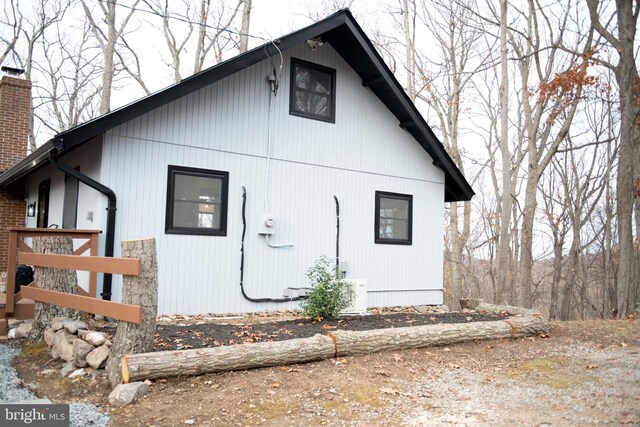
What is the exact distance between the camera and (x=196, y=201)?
829cm

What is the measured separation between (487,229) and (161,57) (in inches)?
754

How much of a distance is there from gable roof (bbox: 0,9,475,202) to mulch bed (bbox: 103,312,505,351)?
2849mm

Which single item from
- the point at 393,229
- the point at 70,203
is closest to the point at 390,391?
the point at 393,229

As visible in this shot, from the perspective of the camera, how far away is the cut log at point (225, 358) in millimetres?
4523

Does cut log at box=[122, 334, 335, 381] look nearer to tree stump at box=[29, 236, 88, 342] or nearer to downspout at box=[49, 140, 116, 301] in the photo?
tree stump at box=[29, 236, 88, 342]

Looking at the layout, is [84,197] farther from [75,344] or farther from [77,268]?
[75,344]

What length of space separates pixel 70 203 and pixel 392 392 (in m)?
7.17

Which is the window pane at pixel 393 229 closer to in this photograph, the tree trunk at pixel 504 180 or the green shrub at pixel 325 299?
the green shrub at pixel 325 299

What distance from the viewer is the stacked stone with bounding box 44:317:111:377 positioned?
5.05 metres

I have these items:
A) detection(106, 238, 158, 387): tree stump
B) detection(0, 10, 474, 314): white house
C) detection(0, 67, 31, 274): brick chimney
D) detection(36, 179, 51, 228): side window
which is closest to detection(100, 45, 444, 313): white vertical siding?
detection(0, 10, 474, 314): white house

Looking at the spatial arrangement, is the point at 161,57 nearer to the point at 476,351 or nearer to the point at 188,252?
the point at 188,252

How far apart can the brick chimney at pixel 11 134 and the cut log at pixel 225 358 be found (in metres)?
9.84

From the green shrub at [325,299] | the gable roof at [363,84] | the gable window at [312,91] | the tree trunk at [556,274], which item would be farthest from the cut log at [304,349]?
the tree trunk at [556,274]

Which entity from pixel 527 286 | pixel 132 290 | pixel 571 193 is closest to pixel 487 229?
pixel 571 193
